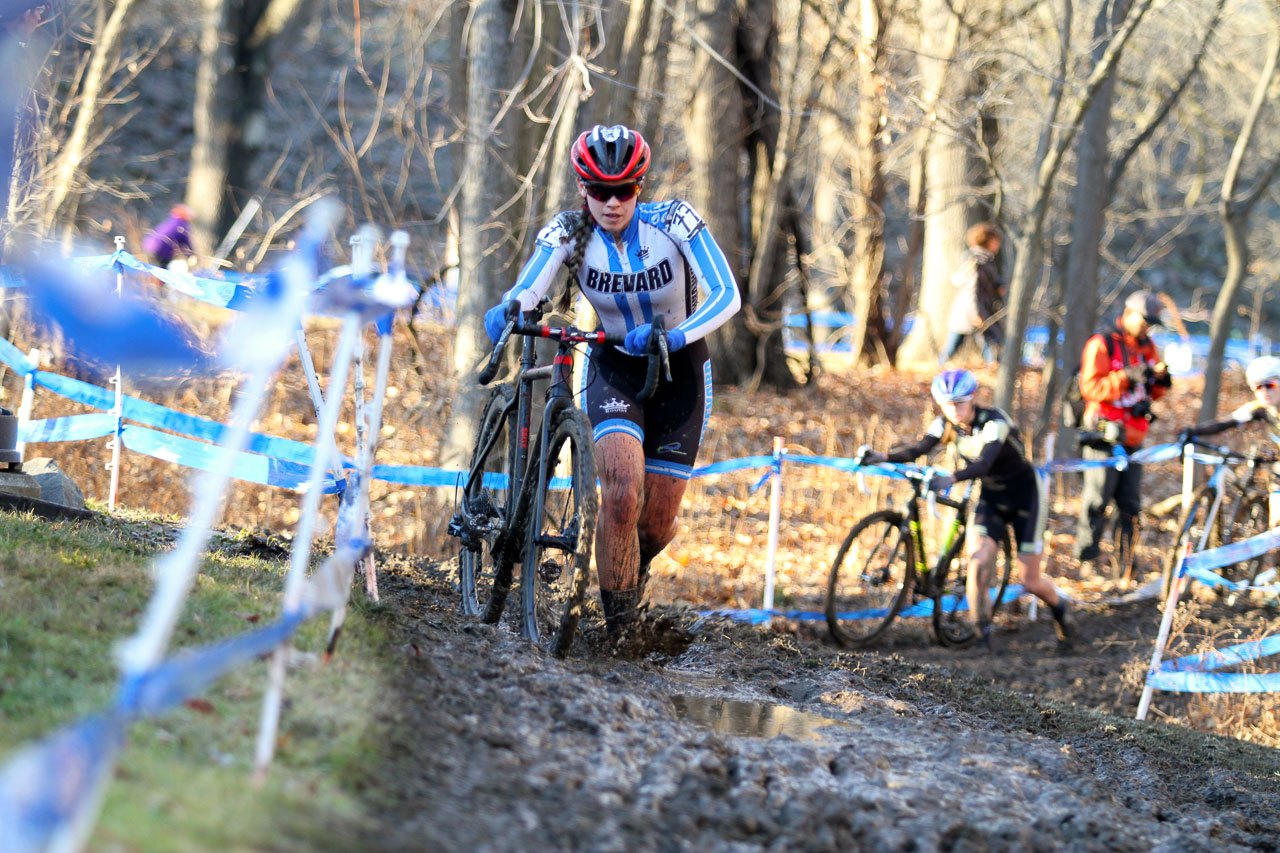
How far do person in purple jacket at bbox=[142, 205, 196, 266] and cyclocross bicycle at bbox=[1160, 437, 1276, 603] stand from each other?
862cm

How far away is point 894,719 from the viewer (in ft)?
18.3

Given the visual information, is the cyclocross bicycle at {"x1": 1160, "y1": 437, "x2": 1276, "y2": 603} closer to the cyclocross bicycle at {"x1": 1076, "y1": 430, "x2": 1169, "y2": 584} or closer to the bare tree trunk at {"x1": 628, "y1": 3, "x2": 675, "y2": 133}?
the cyclocross bicycle at {"x1": 1076, "y1": 430, "x2": 1169, "y2": 584}

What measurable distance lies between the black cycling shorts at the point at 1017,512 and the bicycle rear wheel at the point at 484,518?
179 inches

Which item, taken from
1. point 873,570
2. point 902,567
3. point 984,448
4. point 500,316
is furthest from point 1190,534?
point 500,316

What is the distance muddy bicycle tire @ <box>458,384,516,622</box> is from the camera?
6141mm

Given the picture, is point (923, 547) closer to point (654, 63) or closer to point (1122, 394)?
point (1122, 394)

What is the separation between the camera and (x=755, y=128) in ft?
54.9

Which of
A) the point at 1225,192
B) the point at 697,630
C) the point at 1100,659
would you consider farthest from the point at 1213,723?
the point at 1225,192

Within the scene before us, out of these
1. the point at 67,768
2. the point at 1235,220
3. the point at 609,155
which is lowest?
the point at 67,768

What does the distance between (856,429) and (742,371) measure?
1.95 metres

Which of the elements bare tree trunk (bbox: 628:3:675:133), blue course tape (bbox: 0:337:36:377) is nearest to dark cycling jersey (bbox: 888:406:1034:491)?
bare tree trunk (bbox: 628:3:675:133)

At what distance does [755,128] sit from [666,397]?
36.5ft

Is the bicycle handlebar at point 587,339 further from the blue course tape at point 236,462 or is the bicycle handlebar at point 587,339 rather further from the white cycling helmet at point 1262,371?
the white cycling helmet at point 1262,371

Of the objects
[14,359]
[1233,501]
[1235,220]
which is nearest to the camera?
[14,359]
